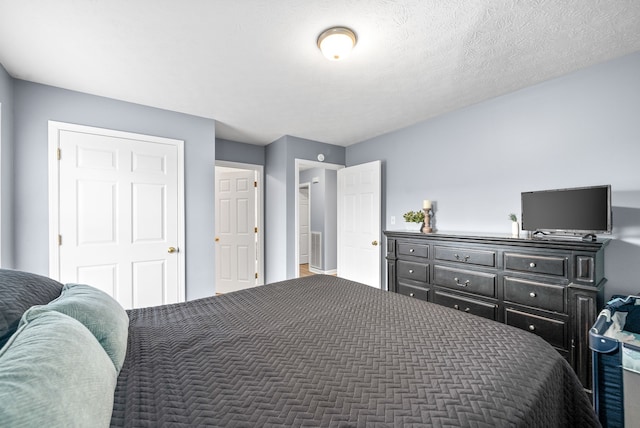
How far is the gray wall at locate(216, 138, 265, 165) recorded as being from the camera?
13.3ft

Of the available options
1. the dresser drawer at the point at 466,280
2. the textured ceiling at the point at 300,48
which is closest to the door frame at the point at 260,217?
the textured ceiling at the point at 300,48

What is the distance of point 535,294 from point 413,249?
1.10 meters

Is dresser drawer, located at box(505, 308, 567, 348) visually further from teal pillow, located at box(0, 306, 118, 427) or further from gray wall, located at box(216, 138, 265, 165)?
gray wall, located at box(216, 138, 265, 165)

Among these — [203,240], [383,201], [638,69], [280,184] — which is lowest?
[203,240]

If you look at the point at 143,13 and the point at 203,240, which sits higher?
the point at 143,13

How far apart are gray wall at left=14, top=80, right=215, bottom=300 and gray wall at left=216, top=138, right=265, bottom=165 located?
0.87m

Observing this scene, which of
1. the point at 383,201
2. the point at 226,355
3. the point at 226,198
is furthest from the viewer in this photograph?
the point at 226,198

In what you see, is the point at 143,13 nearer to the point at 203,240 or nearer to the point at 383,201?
the point at 203,240

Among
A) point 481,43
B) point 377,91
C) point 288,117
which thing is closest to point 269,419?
point 481,43

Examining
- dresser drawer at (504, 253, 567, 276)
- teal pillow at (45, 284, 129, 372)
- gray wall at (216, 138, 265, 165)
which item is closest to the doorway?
gray wall at (216, 138, 265, 165)

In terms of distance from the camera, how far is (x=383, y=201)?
394 cm

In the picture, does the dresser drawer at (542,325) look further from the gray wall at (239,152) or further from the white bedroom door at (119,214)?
the gray wall at (239,152)

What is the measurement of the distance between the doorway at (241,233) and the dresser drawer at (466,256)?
280 centimetres

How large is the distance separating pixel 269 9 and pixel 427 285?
2.73 meters
